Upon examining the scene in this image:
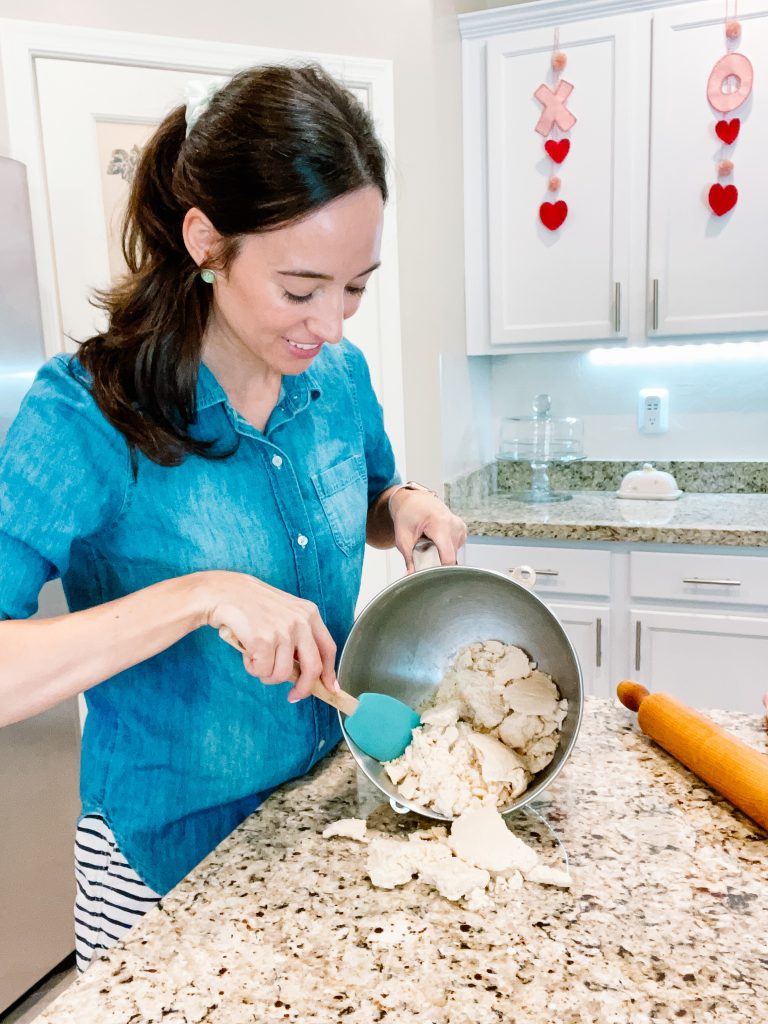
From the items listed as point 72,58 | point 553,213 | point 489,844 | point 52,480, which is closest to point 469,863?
point 489,844

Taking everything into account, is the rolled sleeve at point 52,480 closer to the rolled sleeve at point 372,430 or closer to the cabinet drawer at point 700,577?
the rolled sleeve at point 372,430

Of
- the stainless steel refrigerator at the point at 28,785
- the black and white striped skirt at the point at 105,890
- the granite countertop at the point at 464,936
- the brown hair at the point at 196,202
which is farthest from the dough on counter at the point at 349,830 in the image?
the stainless steel refrigerator at the point at 28,785

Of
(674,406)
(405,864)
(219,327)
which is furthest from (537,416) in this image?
(405,864)

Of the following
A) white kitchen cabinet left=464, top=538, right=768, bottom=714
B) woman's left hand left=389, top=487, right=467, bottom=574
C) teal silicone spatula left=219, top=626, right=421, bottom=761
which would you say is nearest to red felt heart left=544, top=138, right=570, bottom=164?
white kitchen cabinet left=464, top=538, right=768, bottom=714

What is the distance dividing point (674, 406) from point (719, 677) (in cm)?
95

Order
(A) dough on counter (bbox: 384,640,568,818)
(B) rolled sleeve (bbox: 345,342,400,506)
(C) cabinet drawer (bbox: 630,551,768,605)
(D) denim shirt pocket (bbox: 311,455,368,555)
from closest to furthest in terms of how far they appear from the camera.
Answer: (A) dough on counter (bbox: 384,640,568,818)
(D) denim shirt pocket (bbox: 311,455,368,555)
(B) rolled sleeve (bbox: 345,342,400,506)
(C) cabinet drawer (bbox: 630,551,768,605)

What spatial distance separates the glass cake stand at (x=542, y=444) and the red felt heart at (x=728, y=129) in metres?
0.93

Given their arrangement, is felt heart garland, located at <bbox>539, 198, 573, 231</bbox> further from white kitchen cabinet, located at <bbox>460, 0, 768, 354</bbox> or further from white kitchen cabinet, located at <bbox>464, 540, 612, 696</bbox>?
white kitchen cabinet, located at <bbox>464, 540, 612, 696</bbox>

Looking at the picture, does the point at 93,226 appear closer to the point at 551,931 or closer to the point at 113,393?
the point at 113,393

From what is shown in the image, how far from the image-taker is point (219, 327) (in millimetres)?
929

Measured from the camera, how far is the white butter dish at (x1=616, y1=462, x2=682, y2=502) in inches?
104

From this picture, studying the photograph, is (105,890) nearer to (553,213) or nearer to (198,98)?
(198,98)

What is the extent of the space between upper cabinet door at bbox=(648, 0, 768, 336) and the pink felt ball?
0.25 m

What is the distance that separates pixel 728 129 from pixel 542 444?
105 cm
